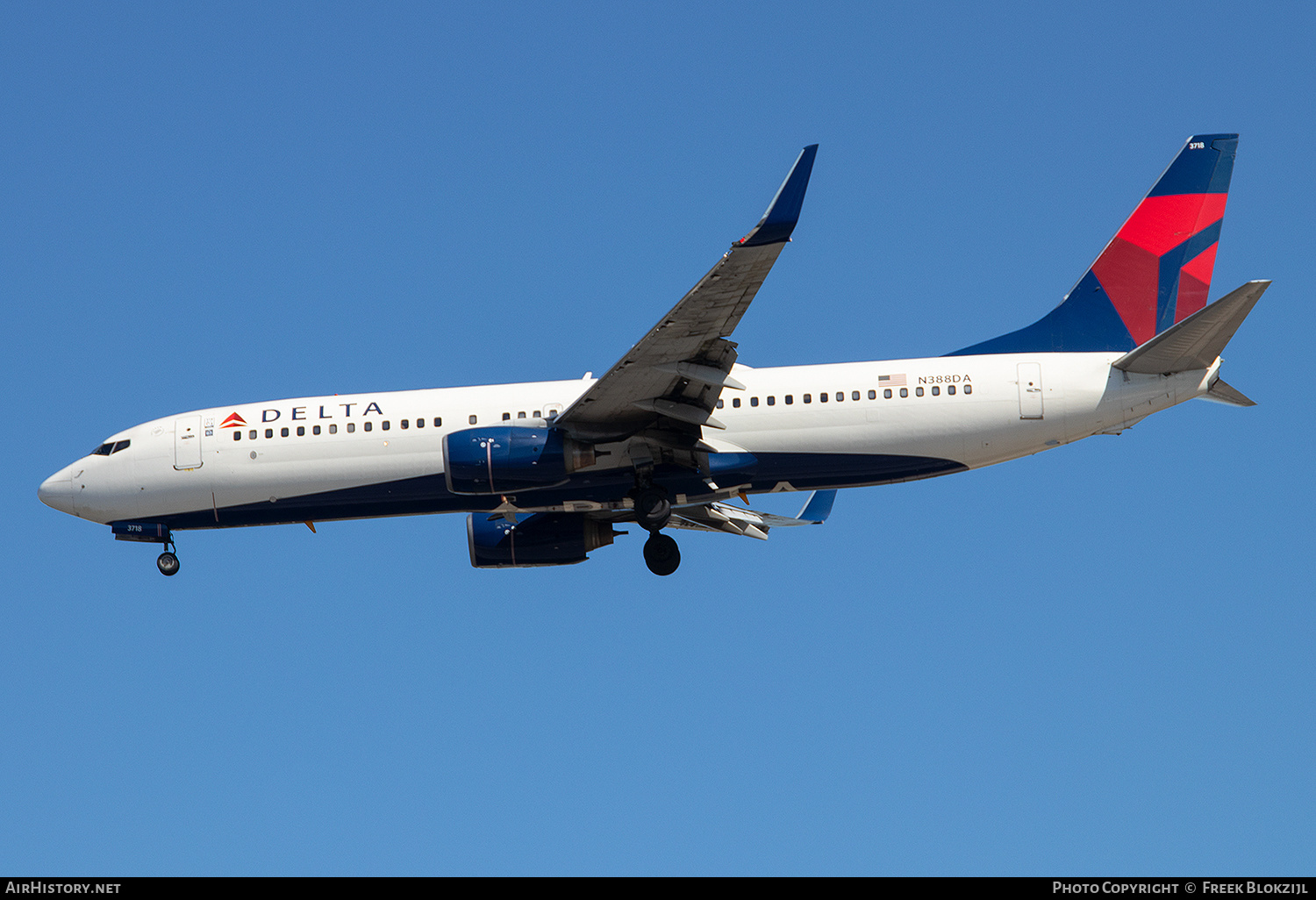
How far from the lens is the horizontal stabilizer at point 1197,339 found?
2492 cm

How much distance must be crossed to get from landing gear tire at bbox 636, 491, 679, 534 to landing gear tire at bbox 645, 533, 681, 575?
159cm

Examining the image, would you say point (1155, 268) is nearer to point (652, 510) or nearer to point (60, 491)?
point (652, 510)

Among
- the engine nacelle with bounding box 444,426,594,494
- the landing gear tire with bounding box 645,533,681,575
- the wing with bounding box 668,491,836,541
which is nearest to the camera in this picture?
the engine nacelle with bounding box 444,426,594,494

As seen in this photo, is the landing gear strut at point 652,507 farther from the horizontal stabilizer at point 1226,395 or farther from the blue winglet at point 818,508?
the horizontal stabilizer at point 1226,395

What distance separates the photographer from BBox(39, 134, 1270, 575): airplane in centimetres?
2652

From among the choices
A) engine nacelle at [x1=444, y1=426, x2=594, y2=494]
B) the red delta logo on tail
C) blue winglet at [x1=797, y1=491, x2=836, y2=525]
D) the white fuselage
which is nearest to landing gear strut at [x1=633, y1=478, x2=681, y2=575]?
the white fuselage

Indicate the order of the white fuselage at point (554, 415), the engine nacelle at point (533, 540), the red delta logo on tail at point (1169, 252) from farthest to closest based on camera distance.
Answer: the engine nacelle at point (533, 540) → the red delta logo on tail at point (1169, 252) → the white fuselage at point (554, 415)

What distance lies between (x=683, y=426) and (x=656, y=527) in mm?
2572

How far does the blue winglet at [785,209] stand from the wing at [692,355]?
1 centimetres

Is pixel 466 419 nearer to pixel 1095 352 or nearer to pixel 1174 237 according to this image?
pixel 1095 352

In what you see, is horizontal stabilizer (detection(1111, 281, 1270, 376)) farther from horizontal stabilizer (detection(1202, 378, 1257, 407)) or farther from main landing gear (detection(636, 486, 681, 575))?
main landing gear (detection(636, 486, 681, 575))

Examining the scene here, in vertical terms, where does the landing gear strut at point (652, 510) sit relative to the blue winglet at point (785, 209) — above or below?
below

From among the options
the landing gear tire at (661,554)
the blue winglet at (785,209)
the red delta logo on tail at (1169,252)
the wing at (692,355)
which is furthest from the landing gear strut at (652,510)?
the red delta logo on tail at (1169,252)
